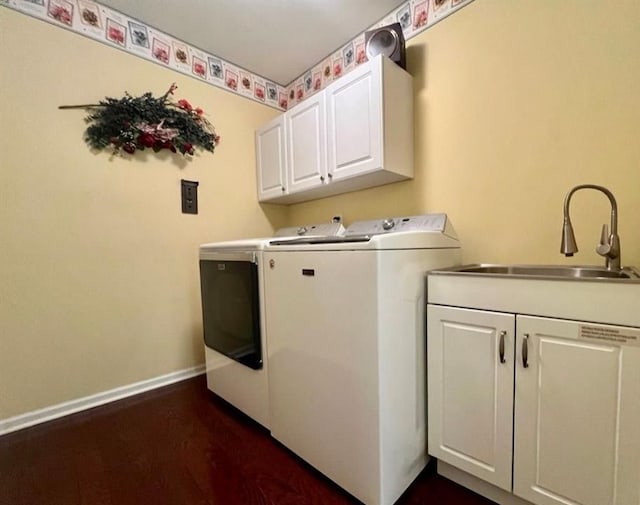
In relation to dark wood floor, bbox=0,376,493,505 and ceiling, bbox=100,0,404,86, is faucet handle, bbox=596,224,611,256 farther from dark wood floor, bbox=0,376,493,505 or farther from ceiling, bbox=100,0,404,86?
ceiling, bbox=100,0,404,86

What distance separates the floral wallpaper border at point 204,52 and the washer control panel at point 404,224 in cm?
116

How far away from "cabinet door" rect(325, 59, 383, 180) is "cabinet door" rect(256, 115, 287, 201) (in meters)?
0.53

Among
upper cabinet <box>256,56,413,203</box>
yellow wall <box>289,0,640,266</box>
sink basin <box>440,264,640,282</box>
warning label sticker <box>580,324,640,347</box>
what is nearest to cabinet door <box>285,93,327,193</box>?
upper cabinet <box>256,56,413,203</box>

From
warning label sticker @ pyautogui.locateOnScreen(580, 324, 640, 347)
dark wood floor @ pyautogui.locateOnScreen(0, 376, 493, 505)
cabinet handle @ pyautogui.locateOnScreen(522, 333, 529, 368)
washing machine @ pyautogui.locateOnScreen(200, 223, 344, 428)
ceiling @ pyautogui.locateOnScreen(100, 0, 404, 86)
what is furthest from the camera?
ceiling @ pyautogui.locateOnScreen(100, 0, 404, 86)

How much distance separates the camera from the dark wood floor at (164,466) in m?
1.15

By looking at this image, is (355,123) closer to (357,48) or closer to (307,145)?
(307,145)

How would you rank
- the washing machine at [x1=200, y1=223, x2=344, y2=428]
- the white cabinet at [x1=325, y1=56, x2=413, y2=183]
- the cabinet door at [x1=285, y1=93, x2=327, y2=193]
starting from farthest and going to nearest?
the cabinet door at [x1=285, y1=93, x2=327, y2=193] → the white cabinet at [x1=325, y1=56, x2=413, y2=183] → the washing machine at [x1=200, y1=223, x2=344, y2=428]

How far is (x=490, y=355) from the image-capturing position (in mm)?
1052

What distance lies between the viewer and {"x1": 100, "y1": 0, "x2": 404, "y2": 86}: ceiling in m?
1.78

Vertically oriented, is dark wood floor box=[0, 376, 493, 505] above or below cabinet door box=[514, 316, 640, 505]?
below

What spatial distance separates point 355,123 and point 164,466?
6.69 feet

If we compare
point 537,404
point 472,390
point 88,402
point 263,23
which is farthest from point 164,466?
point 263,23

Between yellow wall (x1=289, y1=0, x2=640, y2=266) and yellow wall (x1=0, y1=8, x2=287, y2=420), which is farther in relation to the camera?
yellow wall (x1=0, y1=8, x2=287, y2=420)

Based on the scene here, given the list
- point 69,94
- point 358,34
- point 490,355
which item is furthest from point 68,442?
point 358,34
